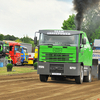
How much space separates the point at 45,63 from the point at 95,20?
62.5 m

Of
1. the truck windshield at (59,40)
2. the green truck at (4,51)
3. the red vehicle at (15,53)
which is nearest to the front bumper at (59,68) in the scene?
the truck windshield at (59,40)

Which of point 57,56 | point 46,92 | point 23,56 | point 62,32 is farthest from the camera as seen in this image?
point 23,56

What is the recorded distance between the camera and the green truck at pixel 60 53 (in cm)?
1493

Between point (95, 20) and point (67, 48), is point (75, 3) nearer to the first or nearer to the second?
point (67, 48)

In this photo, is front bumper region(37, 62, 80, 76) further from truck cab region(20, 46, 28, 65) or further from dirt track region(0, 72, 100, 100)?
truck cab region(20, 46, 28, 65)

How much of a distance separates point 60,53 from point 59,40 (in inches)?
28.8

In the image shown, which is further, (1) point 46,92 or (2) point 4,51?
(2) point 4,51

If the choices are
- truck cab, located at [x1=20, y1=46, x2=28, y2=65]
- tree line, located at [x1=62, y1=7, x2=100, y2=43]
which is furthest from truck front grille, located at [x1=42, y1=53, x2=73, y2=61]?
tree line, located at [x1=62, y1=7, x2=100, y2=43]

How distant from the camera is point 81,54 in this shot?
1552cm

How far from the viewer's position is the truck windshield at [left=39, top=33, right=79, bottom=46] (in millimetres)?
15047

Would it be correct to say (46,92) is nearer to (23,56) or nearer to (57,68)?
(57,68)

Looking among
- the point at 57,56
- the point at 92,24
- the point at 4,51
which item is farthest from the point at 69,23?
the point at 57,56

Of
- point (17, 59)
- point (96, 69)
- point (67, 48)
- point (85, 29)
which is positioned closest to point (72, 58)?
point (67, 48)

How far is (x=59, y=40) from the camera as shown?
15141 mm
